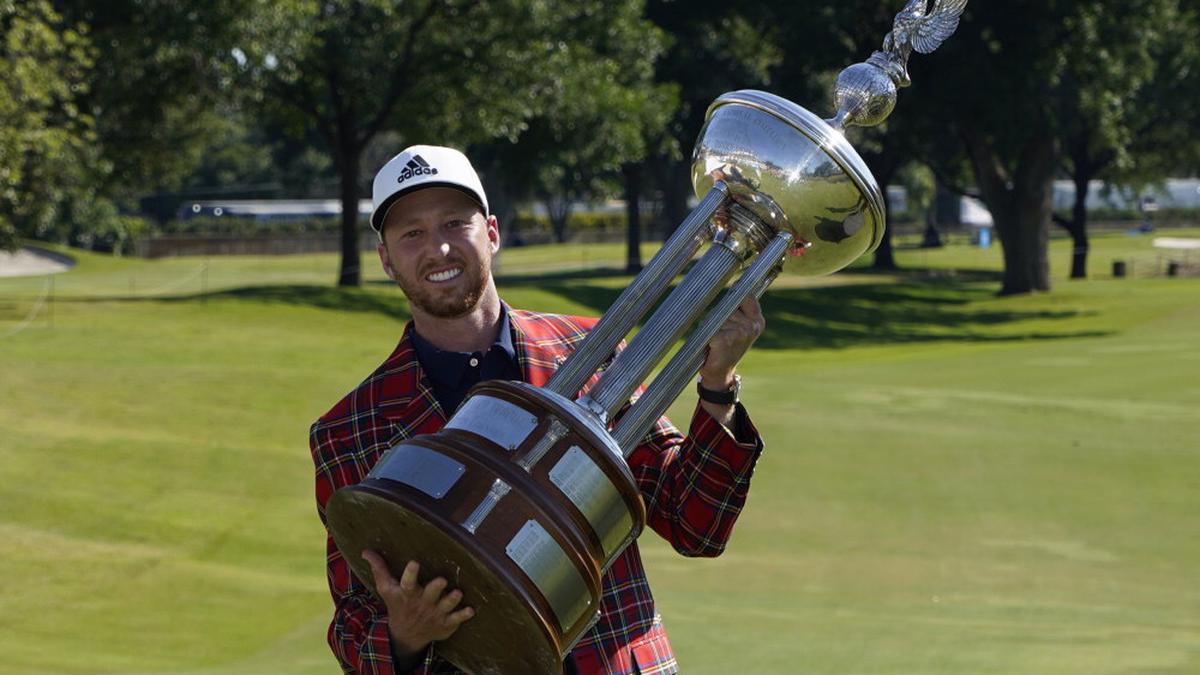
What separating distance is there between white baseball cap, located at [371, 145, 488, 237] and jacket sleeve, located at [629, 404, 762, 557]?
0.65 meters

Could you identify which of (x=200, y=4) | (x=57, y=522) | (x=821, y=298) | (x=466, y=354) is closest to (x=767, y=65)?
(x=821, y=298)

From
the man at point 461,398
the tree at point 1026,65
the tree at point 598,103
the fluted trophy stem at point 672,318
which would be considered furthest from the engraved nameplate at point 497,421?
the tree at point 1026,65

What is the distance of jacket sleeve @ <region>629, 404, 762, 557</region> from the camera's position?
3.42 meters

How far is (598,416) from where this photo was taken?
110 inches

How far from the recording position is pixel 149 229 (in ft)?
238

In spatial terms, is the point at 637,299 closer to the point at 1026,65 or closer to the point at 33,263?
the point at 1026,65

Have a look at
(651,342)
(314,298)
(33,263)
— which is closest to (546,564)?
(651,342)

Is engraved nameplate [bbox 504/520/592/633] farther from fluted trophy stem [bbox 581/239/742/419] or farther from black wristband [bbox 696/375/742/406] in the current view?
black wristband [bbox 696/375/742/406]

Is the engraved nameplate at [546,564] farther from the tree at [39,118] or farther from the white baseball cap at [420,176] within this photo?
the tree at [39,118]

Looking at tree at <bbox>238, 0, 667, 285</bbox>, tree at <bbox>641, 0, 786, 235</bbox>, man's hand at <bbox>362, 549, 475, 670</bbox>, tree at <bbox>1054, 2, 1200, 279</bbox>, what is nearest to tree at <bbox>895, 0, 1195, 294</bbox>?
tree at <bbox>1054, 2, 1200, 279</bbox>

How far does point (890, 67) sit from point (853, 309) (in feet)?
139

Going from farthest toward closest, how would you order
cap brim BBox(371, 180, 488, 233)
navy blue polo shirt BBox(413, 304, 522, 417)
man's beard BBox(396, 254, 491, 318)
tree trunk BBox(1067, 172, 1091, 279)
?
1. tree trunk BBox(1067, 172, 1091, 279)
2. navy blue polo shirt BBox(413, 304, 522, 417)
3. man's beard BBox(396, 254, 491, 318)
4. cap brim BBox(371, 180, 488, 233)

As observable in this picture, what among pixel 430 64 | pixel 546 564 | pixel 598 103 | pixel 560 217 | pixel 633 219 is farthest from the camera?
pixel 560 217

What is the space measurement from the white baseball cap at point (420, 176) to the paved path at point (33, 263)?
159 ft
